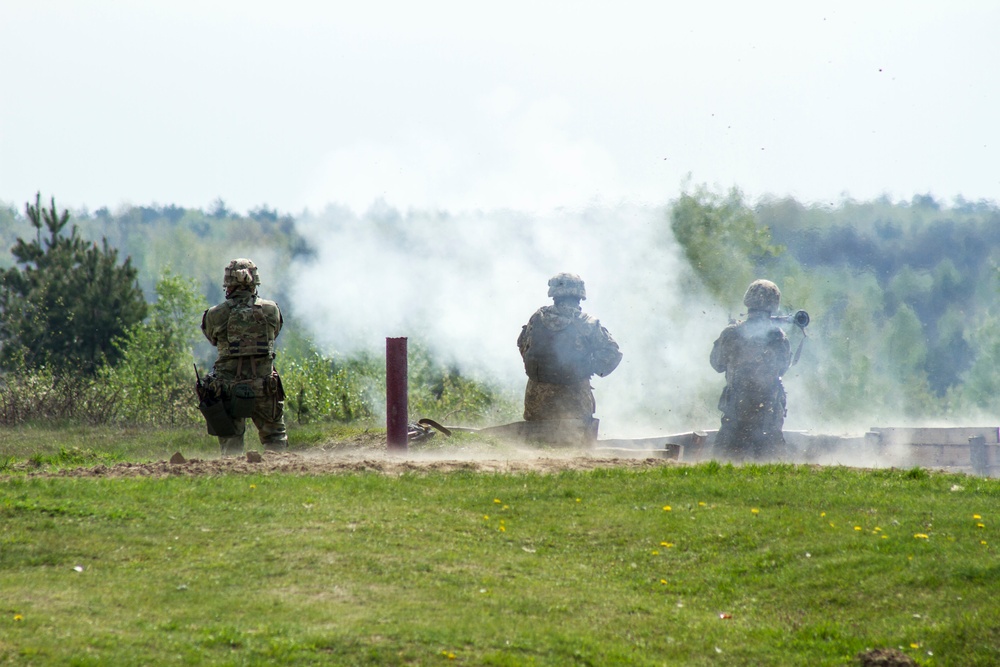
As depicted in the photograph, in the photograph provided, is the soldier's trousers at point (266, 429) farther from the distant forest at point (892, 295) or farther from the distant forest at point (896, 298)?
the distant forest at point (896, 298)

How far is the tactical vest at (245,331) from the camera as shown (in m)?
14.6

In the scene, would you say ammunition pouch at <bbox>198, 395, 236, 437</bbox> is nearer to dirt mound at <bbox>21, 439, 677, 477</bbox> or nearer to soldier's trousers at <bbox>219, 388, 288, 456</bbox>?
soldier's trousers at <bbox>219, 388, 288, 456</bbox>

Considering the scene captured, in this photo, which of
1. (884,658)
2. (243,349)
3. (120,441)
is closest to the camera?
(884,658)

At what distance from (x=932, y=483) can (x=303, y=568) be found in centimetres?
621

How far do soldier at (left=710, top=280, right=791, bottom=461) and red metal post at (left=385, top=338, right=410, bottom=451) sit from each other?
13.1 feet

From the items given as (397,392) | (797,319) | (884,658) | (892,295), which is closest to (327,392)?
(397,392)

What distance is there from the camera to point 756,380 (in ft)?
51.9

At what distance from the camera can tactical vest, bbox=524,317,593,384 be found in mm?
16875

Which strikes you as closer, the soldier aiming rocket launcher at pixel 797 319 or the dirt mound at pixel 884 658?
the dirt mound at pixel 884 658

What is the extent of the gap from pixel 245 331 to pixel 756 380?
19.8ft

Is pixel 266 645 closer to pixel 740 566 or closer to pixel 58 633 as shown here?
pixel 58 633

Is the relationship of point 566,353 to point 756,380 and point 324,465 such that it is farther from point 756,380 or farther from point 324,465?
point 324,465

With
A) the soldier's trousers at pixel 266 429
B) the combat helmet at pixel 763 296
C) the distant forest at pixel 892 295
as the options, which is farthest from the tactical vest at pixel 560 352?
the distant forest at pixel 892 295

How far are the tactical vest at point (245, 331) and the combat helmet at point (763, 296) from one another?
5.75m
